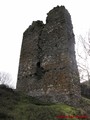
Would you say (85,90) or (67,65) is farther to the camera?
(85,90)

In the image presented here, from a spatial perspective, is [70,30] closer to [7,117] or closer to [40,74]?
[40,74]

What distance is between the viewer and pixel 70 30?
10.6 meters

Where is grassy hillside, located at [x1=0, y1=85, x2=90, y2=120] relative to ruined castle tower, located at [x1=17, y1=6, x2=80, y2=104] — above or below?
below

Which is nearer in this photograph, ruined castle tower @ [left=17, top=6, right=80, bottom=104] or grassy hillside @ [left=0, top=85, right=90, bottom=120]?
grassy hillside @ [left=0, top=85, right=90, bottom=120]

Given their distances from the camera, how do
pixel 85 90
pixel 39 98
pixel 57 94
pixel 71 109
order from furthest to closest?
pixel 85 90 → pixel 39 98 → pixel 57 94 → pixel 71 109

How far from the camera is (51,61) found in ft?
32.8

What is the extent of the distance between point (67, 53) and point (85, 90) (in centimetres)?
907

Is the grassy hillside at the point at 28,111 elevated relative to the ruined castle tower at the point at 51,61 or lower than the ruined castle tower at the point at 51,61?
lower

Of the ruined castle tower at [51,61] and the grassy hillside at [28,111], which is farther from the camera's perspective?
the ruined castle tower at [51,61]

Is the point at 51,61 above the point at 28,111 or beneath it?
above

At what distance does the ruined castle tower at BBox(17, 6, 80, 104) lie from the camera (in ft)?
29.7

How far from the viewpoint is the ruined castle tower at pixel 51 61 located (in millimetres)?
9055

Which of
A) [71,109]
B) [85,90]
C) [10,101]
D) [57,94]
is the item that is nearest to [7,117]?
[10,101]

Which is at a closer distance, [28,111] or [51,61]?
[28,111]
